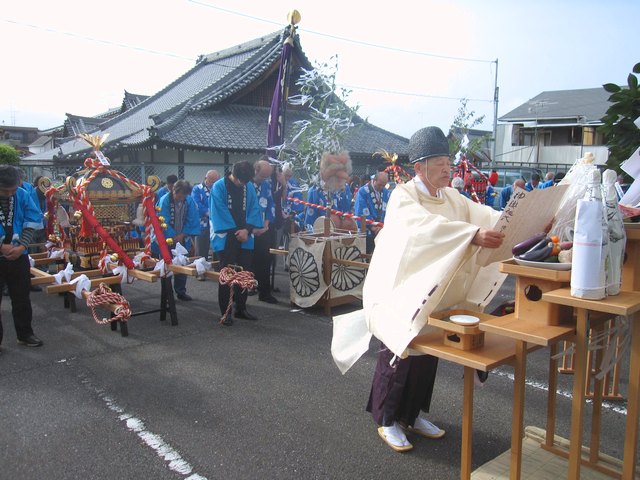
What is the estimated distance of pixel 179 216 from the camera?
23.6 ft

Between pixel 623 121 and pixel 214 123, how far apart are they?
1399cm

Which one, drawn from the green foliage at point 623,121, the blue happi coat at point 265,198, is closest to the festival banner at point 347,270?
the blue happi coat at point 265,198

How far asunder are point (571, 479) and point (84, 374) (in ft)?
12.7

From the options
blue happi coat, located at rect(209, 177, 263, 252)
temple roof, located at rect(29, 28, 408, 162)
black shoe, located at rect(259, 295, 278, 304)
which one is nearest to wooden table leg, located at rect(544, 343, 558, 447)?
blue happi coat, located at rect(209, 177, 263, 252)

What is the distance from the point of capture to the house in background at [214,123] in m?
14.2

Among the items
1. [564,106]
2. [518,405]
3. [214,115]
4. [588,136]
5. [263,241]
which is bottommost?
[518,405]

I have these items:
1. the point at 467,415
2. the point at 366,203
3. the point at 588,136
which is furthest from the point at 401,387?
the point at 588,136

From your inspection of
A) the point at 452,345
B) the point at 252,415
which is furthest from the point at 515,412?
the point at 252,415

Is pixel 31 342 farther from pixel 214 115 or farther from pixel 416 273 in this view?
pixel 214 115

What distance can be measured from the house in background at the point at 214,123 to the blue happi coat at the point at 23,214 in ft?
22.6

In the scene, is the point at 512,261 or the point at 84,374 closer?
the point at 512,261

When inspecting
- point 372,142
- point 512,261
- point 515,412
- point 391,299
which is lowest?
point 515,412

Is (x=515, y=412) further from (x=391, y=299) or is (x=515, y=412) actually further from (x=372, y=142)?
(x=372, y=142)

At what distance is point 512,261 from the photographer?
2.33 meters
